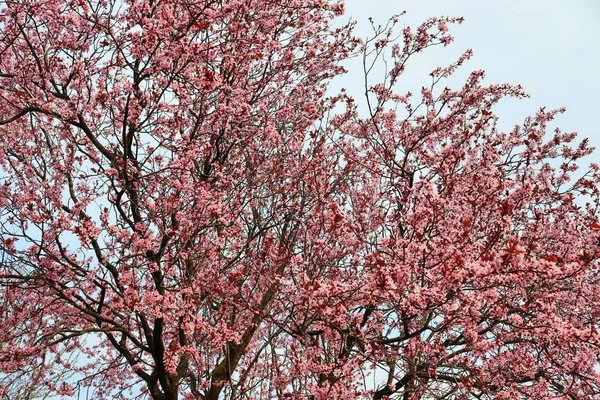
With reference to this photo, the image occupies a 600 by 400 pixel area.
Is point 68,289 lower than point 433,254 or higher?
higher

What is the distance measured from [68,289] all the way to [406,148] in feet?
16.1

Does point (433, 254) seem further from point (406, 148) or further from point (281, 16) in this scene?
point (281, 16)

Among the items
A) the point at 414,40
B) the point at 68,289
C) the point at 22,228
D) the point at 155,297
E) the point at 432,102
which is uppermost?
the point at 414,40

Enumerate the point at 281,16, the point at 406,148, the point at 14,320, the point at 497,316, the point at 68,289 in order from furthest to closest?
the point at 281,16, the point at 406,148, the point at 14,320, the point at 68,289, the point at 497,316

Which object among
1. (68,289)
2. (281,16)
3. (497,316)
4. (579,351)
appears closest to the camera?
(497,316)

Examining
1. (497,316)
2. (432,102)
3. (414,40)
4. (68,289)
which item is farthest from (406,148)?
(68,289)

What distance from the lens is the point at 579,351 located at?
575 centimetres

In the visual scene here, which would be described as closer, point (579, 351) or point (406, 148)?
point (579, 351)

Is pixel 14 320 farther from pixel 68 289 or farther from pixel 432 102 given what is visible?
pixel 432 102

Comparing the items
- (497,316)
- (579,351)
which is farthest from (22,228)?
(579,351)

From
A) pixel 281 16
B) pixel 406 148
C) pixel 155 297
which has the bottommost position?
pixel 155 297

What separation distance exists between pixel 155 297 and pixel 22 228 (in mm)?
2027

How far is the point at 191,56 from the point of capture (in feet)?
21.7

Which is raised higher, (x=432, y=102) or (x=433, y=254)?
(x=432, y=102)
